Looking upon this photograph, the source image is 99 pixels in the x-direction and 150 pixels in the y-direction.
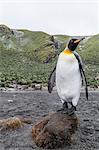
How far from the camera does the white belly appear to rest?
8.12 metres

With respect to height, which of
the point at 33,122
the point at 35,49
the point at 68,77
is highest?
the point at 68,77

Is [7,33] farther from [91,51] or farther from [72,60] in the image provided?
[72,60]

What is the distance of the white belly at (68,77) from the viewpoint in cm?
812

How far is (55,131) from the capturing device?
771 centimetres

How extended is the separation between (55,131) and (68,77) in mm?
1206

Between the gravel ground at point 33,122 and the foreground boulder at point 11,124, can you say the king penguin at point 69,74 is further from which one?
the foreground boulder at point 11,124

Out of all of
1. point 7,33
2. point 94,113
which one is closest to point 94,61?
point 7,33

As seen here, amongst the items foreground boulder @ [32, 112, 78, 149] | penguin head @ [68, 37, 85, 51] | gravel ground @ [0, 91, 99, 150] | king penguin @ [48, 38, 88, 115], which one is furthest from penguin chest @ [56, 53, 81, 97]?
gravel ground @ [0, 91, 99, 150]

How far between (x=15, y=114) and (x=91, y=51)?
141 feet

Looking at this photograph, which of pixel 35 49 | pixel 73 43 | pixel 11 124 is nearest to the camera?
pixel 73 43

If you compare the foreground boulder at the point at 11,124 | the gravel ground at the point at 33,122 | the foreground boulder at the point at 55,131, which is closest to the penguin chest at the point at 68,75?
the foreground boulder at the point at 55,131

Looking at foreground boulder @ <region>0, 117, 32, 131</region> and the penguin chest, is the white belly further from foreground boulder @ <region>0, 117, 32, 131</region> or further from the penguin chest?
foreground boulder @ <region>0, 117, 32, 131</region>

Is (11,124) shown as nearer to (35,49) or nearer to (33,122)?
(33,122)

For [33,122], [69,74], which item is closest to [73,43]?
[69,74]
